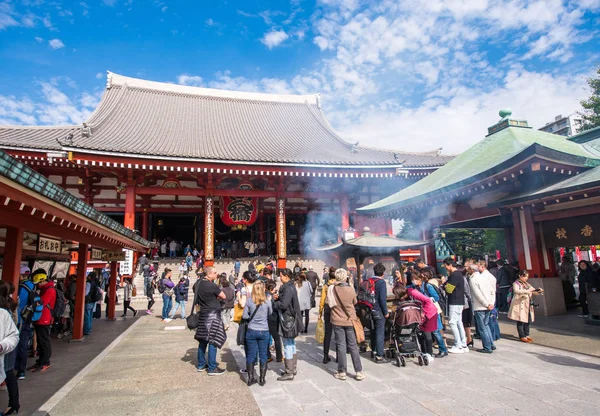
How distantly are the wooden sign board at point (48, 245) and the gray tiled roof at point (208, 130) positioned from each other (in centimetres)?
727

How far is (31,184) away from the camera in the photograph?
11.0ft

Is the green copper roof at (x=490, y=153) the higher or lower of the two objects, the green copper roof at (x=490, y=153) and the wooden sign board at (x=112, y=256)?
the higher

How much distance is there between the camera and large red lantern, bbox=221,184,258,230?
17031 millimetres

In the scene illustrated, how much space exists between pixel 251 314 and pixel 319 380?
1291 millimetres

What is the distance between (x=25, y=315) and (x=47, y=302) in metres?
0.48

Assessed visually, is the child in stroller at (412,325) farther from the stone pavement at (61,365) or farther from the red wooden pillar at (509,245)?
the red wooden pillar at (509,245)

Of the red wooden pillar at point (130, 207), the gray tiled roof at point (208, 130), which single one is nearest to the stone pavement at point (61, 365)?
the red wooden pillar at point (130, 207)

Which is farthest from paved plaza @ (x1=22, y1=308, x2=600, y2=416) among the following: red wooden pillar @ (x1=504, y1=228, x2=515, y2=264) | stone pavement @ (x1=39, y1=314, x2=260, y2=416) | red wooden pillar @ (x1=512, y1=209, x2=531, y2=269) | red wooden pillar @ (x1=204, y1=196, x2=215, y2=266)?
red wooden pillar @ (x1=204, y1=196, x2=215, y2=266)

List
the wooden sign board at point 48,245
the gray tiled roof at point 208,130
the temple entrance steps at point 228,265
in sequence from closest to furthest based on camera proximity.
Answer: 1. the wooden sign board at point 48,245
2. the gray tiled roof at point 208,130
3. the temple entrance steps at point 228,265

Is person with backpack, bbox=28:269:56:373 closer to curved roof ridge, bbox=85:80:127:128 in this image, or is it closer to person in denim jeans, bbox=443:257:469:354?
person in denim jeans, bbox=443:257:469:354

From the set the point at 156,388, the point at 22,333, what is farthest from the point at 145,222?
the point at 156,388

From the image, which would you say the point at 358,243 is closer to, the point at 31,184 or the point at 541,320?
the point at 541,320

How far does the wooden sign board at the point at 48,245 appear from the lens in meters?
6.00

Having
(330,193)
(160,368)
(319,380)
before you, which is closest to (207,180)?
(330,193)
